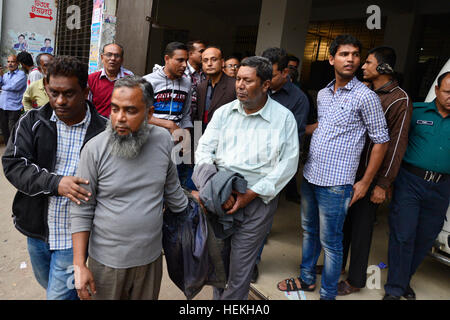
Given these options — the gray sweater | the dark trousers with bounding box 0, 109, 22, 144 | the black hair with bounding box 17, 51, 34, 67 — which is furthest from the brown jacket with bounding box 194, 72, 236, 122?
the dark trousers with bounding box 0, 109, 22, 144

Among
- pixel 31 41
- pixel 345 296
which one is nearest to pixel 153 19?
pixel 345 296

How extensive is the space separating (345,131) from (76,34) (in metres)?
7.29

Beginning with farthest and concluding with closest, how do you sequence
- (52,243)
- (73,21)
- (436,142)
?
(73,21)
(436,142)
(52,243)

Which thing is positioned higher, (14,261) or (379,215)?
(379,215)

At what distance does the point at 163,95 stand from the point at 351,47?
1.78m

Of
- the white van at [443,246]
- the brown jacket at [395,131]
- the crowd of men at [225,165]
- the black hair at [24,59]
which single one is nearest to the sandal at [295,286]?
the crowd of men at [225,165]

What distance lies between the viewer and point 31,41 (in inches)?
333

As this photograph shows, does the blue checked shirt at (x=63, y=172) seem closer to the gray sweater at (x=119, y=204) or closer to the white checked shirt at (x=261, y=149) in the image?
the gray sweater at (x=119, y=204)

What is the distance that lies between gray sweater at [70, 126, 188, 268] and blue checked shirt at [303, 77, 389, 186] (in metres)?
1.38

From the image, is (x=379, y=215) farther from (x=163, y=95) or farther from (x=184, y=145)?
(x=163, y=95)

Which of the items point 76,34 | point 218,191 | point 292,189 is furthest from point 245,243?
point 76,34

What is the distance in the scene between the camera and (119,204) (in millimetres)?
1622

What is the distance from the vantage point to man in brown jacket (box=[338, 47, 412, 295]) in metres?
2.59

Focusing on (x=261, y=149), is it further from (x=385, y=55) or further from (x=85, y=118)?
(x=385, y=55)
